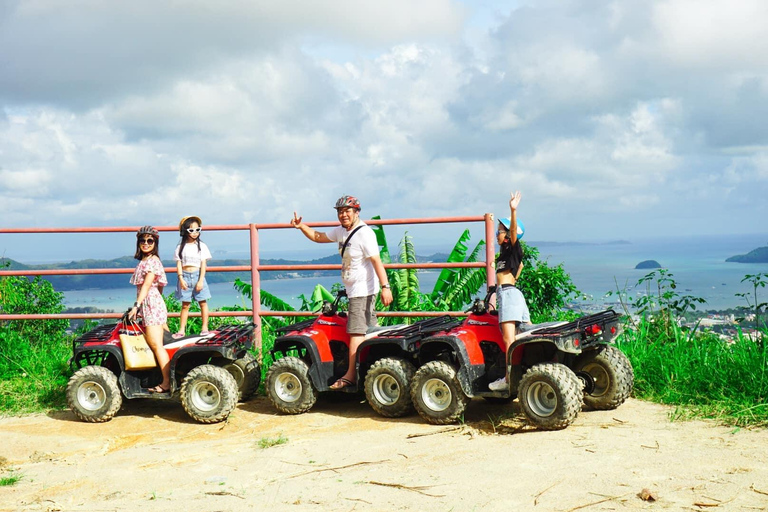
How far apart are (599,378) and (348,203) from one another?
8.97ft

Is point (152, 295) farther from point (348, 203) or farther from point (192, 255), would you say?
point (348, 203)

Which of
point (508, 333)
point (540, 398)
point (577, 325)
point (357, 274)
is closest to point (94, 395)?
point (357, 274)

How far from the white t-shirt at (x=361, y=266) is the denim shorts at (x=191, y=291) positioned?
1.92 m

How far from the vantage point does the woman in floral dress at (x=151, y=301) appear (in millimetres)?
7551

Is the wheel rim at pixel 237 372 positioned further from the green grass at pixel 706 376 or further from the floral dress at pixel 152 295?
the green grass at pixel 706 376

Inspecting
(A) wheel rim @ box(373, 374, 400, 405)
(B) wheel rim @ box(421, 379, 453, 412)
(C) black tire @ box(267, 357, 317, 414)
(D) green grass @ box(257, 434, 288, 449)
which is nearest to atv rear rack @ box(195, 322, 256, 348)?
(C) black tire @ box(267, 357, 317, 414)

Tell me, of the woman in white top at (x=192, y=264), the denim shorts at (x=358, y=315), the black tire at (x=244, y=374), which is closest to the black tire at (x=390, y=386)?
the denim shorts at (x=358, y=315)

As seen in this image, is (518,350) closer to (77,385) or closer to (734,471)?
(734,471)

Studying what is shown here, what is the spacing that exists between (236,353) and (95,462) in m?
1.79

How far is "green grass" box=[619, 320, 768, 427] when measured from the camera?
650cm

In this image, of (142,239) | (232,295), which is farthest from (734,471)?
(232,295)

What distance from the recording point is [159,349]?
25.0ft

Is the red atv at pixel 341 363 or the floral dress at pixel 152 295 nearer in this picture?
the red atv at pixel 341 363

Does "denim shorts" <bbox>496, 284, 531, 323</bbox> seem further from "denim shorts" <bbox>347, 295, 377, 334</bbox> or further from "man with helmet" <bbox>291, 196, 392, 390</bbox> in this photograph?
"denim shorts" <bbox>347, 295, 377, 334</bbox>
